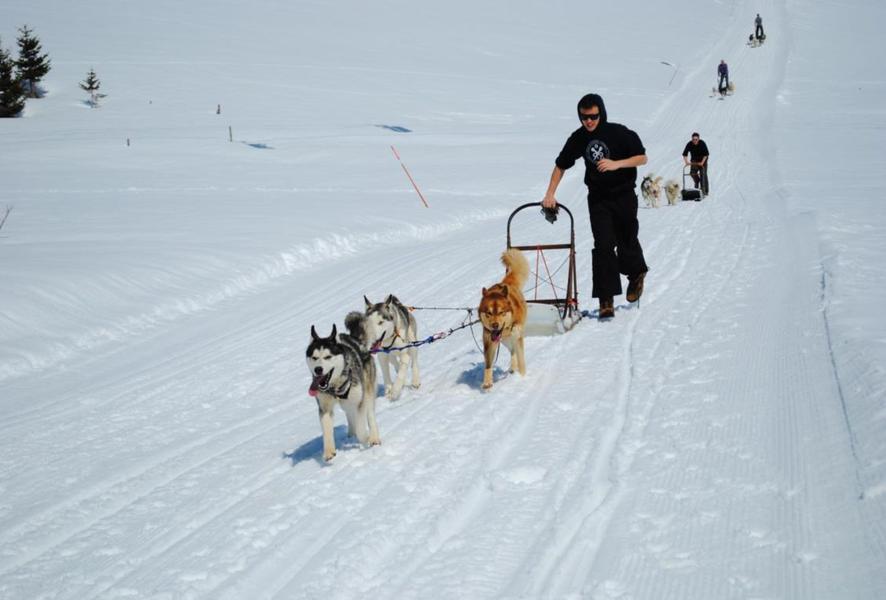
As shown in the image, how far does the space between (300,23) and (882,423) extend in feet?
184

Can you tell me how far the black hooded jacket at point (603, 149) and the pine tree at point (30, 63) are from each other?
37.9 metres

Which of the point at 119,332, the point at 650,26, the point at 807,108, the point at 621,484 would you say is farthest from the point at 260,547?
the point at 650,26

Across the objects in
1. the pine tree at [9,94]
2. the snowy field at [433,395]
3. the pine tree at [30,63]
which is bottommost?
the snowy field at [433,395]

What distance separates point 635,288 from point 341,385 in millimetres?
3638

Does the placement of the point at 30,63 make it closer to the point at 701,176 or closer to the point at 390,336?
the point at 701,176

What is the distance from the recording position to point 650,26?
61562 mm

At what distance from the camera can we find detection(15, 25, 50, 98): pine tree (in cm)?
3697

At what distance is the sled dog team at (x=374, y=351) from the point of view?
440 centimetres

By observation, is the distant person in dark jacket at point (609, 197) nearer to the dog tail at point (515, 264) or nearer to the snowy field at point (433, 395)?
the snowy field at point (433, 395)

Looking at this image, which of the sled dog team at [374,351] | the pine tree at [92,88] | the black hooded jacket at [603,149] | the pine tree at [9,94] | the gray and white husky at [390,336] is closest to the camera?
the sled dog team at [374,351]

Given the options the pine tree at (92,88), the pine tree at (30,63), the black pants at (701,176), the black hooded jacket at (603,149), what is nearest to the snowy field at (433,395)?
the black pants at (701,176)

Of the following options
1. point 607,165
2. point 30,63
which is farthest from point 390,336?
point 30,63

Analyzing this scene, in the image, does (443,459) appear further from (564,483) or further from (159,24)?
(159,24)

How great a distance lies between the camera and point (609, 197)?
684cm
